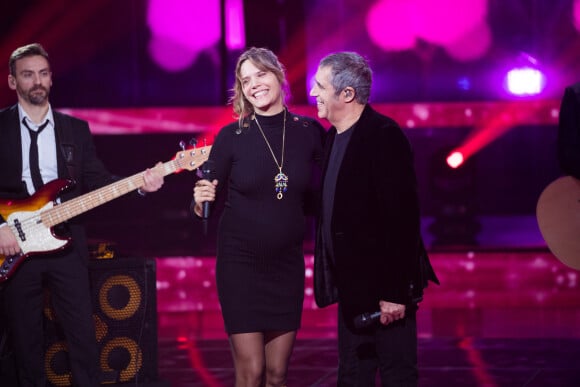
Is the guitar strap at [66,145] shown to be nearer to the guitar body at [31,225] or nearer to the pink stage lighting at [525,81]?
the guitar body at [31,225]

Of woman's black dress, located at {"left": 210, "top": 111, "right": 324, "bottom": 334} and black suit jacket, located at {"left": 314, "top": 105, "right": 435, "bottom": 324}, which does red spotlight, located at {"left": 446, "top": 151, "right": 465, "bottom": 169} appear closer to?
woman's black dress, located at {"left": 210, "top": 111, "right": 324, "bottom": 334}

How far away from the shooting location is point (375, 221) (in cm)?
273

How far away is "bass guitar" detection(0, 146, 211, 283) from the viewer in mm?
4016

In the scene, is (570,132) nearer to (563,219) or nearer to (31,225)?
(563,219)

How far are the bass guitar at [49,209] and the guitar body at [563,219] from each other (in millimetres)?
1594

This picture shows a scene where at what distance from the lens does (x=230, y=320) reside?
10.3ft

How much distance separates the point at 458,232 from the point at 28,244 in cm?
473

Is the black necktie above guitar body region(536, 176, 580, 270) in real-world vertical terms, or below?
above

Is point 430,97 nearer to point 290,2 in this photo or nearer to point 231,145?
point 290,2

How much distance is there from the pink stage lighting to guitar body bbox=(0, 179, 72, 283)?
5.84 metres

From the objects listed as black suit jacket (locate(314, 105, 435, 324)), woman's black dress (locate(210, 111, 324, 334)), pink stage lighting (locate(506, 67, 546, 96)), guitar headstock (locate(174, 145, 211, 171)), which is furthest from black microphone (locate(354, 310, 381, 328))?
pink stage lighting (locate(506, 67, 546, 96))

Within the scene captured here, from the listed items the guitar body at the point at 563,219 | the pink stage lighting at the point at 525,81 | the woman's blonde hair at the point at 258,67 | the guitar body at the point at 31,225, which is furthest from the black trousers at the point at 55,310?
the pink stage lighting at the point at 525,81

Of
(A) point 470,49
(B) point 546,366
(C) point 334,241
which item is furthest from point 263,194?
(A) point 470,49

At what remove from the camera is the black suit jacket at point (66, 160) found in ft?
13.5
